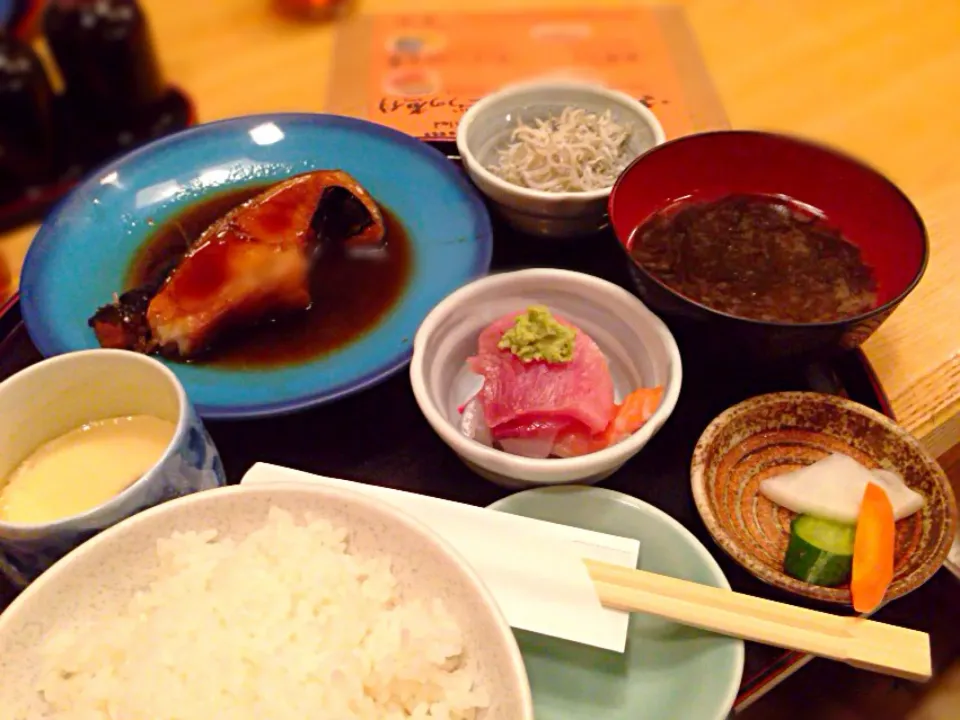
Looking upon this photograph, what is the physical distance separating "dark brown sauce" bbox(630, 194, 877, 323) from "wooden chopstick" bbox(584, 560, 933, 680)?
573 millimetres

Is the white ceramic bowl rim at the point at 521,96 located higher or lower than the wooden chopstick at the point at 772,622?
higher

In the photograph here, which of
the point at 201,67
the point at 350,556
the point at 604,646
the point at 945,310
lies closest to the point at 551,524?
the point at 604,646

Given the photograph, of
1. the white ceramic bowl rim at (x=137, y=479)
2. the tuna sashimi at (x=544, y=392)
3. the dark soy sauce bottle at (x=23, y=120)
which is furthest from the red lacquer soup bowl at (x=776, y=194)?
the dark soy sauce bottle at (x=23, y=120)

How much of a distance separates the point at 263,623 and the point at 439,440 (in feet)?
1.76

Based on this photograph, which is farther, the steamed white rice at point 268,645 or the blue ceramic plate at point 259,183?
the blue ceramic plate at point 259,183

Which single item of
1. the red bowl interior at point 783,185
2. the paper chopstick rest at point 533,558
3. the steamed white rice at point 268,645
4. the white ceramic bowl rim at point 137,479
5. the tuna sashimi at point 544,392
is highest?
the white ceramic bowl rim at point 137,479

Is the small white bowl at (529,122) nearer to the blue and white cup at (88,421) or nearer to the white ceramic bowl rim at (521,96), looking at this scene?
the white ceramic bowl rim at (521,96)

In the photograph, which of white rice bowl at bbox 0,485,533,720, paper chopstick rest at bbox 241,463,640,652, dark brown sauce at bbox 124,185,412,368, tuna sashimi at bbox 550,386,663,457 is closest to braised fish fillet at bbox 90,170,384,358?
dark brown sauce at bbox 124,185,412,368

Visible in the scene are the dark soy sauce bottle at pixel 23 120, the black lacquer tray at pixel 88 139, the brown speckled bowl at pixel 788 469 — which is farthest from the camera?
the black lacquer tray at pixel 88 139

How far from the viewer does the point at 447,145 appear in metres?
2.08

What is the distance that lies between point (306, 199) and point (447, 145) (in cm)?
48

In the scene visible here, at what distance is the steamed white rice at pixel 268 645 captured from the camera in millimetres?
936

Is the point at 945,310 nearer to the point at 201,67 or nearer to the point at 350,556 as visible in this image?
the point at 350,556

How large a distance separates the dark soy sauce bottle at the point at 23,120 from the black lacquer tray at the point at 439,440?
116cm
